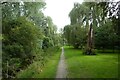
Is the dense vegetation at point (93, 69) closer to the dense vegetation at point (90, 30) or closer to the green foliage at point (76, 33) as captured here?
the dense vegetation at point (90, 30)

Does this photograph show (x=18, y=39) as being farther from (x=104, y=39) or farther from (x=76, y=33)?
(x=76, y=33)

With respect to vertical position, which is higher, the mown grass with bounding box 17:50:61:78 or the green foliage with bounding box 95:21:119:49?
the green foliage with bounding box 95:21:119:49

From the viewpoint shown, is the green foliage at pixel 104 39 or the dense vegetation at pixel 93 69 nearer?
the dense vegetation at pixel 93 69

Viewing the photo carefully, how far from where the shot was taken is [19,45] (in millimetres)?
16984

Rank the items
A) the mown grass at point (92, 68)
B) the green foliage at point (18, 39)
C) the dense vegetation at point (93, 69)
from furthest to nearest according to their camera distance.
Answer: the green foliage at point (18, 39) → the mown grass at point (92, 68) → the dense vegetation at point (93, 69)

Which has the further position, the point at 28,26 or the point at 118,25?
the point at 28,26

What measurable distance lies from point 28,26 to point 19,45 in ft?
6.85

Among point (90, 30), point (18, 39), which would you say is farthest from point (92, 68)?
point (90, 30)

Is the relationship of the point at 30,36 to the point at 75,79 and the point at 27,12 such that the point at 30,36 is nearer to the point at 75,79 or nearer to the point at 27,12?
the point at 27,12

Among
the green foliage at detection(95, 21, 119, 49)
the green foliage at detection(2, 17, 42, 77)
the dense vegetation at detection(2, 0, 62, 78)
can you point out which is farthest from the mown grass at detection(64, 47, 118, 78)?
the green foliage at detection(95, 21, 119, 49)

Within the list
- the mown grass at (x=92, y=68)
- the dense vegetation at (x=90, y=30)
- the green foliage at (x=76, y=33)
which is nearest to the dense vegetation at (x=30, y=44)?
the mown grass at (x=92, y=68)

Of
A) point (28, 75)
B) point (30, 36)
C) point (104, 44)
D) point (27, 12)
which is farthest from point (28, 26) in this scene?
point (104, 44)

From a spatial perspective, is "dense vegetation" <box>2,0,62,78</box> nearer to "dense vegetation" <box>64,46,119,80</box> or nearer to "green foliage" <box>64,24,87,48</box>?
"dense vegetation" <box>64,46,119,80</box>

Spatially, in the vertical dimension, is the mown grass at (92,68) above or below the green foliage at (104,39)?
below
